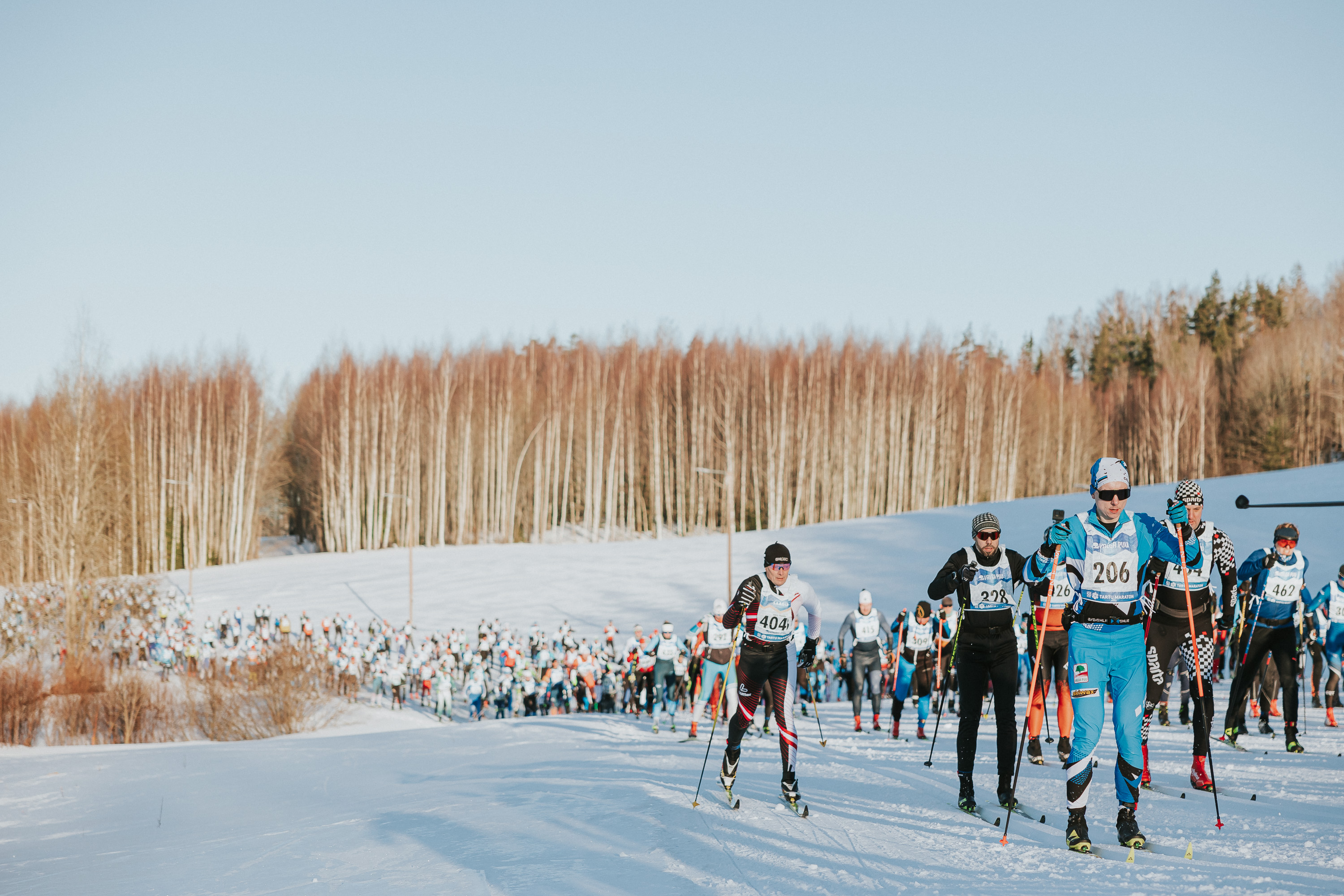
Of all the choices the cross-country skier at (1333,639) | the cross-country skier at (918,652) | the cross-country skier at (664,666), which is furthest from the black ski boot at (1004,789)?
the cross-country skier at (664,666)

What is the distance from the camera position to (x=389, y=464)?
194 ft

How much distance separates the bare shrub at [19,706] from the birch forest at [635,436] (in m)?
34.6

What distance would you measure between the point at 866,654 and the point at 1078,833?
24.4 feet

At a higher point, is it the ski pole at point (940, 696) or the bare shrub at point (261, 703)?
the ski pole at point (940, 696)

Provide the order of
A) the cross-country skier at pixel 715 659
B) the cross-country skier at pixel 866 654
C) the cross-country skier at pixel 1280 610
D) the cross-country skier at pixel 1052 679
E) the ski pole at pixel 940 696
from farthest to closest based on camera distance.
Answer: the cross-country skier at pixel 866 654 → the cross-country skier at pixel 715 659 → the cross-country skier at pixel 1280 610 → the cross-country skier at pixel 1052 679 → the ski pole at pixel 940 696

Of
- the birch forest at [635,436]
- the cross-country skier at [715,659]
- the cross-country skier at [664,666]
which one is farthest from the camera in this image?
the birch forest at [635,436]

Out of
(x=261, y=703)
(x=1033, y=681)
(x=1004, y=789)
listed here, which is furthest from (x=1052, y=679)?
(x=261, y=703)

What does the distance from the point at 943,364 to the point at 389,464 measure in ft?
114

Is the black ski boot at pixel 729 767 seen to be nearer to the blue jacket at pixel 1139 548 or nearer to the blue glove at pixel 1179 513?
the blue jacket at pixel 1139 548

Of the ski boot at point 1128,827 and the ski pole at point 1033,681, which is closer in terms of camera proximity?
the ski boot at point 1128,827

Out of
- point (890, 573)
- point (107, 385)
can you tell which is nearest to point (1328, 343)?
point (890, 573)

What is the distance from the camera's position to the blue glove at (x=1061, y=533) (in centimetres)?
549

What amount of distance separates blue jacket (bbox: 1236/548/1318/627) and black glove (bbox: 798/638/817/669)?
4.05 metres

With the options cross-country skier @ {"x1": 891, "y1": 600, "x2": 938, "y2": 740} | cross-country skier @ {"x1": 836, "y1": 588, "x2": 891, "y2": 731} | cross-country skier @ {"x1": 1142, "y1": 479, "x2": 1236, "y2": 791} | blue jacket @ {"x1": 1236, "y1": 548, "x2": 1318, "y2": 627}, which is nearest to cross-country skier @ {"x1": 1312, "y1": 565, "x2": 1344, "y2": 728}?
blue jacket @ {"x1": 1236, "y1": 548, "x2": 1318, "y2": 627}
